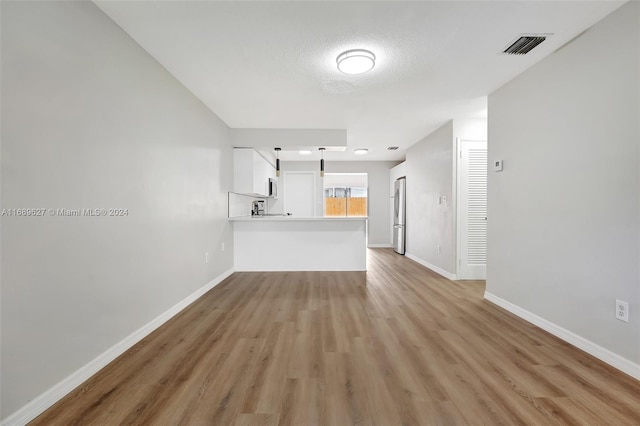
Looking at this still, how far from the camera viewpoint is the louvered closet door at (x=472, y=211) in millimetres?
3928

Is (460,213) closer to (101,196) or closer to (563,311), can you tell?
(563,311)

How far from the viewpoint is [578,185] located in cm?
203

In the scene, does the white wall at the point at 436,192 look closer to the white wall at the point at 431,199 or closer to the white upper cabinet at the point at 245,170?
the white wall at the point at 431,199

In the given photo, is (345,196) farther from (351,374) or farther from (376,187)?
(351,374)

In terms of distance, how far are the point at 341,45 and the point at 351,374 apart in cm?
245

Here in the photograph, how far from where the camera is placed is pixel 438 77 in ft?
8.60

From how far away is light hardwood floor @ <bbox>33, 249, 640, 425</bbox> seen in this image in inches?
53.2

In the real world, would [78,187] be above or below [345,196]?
below

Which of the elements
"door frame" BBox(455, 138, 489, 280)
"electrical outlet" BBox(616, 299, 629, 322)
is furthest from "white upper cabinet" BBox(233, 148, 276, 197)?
"electrical outlet" BBox(616, 299, 629, 322)

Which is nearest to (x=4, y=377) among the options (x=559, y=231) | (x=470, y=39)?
(x=470, y=39)

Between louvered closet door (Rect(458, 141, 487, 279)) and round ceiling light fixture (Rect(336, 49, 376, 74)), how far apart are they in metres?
2.43

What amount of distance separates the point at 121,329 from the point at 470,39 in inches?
138

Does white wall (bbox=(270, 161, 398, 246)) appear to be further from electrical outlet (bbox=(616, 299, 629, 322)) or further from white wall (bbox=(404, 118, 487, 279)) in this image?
electrical outlet (bbox=(616, 299, 629, 322))

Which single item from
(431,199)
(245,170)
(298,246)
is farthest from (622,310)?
(245,170)
